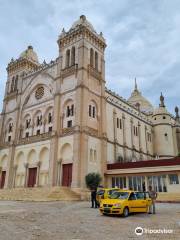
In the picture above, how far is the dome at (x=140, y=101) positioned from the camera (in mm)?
69325

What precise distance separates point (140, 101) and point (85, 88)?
39061 millimetres

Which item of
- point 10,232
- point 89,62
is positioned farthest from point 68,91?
point 10,232

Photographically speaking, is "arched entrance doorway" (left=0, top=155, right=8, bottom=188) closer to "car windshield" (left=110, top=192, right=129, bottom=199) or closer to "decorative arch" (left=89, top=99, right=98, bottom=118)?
"decorative arch" (left=89, top=99, right=98, bottom=118)

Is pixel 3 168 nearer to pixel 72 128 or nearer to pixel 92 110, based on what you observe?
pixel 72 128

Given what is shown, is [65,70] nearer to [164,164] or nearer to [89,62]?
[89,62]

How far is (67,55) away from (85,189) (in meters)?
23.5

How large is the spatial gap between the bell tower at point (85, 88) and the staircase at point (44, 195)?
7.57 feet

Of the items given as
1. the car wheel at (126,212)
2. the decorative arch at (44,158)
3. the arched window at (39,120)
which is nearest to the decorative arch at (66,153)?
the decorative arch at (44,158)

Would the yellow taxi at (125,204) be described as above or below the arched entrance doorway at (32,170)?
below

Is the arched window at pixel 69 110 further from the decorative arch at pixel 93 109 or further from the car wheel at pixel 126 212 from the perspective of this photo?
the car wheel at pixel 126 212

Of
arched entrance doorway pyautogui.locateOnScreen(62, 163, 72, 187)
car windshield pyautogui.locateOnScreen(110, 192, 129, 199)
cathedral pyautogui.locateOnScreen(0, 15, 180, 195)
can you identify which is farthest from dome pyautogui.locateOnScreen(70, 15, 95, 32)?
car windshield pyautogui.locateOnScreen(110, 192, 129, 199)

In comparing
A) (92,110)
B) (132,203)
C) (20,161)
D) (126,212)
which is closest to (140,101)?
(92,110)

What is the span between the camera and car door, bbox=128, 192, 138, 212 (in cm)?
1492

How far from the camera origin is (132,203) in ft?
49.6
